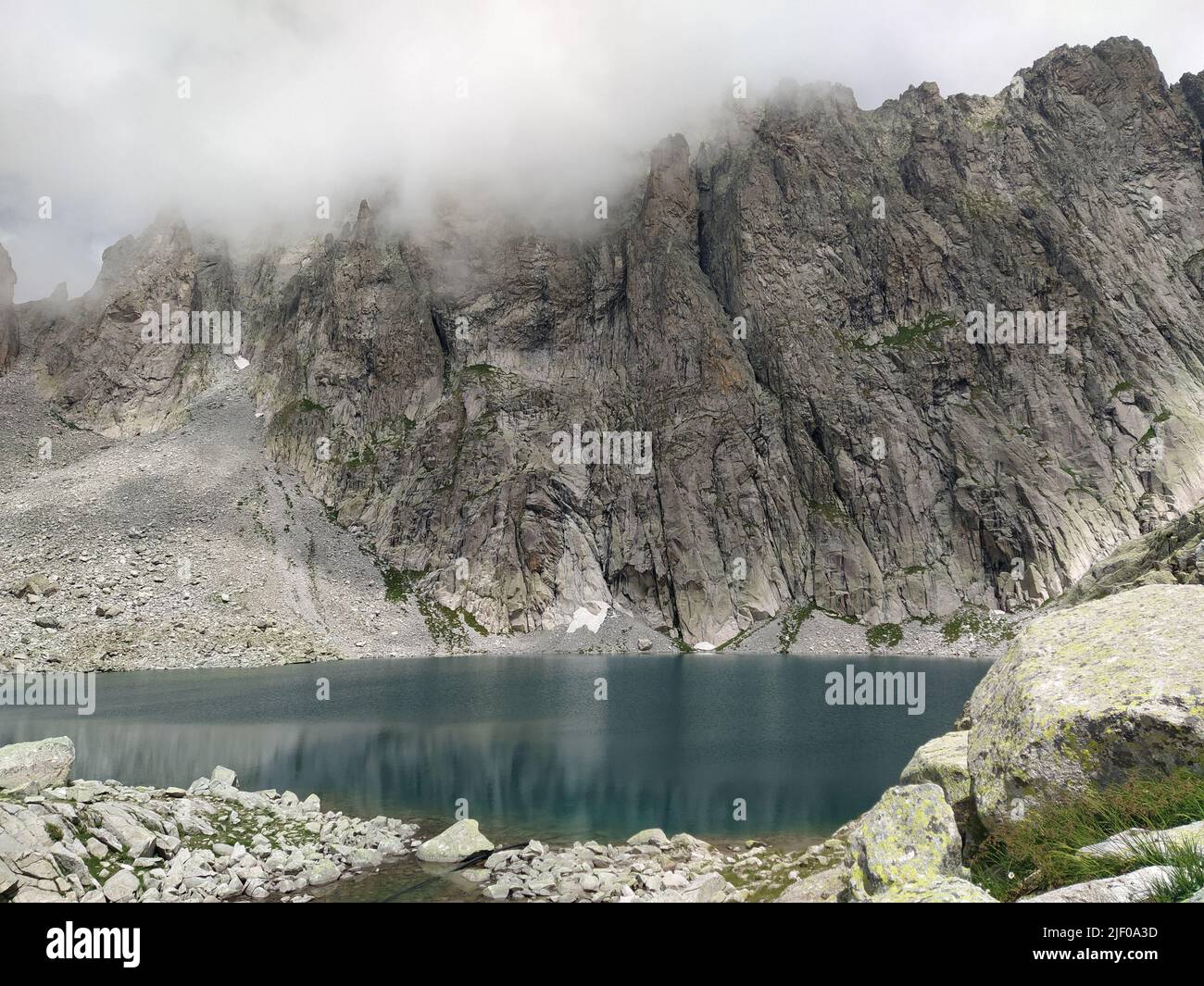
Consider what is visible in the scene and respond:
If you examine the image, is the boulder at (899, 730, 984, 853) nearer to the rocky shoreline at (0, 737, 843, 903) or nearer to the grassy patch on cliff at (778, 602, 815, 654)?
the rocky shoreline at (0, 737, 843, 903)

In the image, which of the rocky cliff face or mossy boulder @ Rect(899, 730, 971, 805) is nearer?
mossy boulder @ Rect(899, 730, 971, 805)

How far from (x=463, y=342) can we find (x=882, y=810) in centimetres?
16878

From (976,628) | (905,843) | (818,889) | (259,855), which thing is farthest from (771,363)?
(905,843)

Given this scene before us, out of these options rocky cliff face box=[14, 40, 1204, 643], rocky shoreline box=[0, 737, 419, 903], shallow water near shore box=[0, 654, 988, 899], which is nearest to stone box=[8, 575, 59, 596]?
shallow water near shore box=[0, 654, 988, 899]

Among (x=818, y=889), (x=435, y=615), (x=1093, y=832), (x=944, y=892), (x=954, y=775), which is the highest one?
(x=1093, y=832)

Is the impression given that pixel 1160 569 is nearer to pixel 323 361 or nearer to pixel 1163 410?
pixel 1163 410

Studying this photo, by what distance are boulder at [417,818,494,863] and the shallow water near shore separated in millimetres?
979

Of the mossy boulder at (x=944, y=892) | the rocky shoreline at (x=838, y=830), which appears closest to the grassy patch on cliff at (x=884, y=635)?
the rocky shoreline at (x=838, y=830)

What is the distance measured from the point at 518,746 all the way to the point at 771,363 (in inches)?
5034

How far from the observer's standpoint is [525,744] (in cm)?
4878

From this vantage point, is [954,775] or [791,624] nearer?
[954,775]

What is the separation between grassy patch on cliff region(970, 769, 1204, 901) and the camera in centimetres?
644

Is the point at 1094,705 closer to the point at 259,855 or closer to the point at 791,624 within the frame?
the point at 259,855

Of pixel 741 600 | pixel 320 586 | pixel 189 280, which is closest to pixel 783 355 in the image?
pixel 741 600
